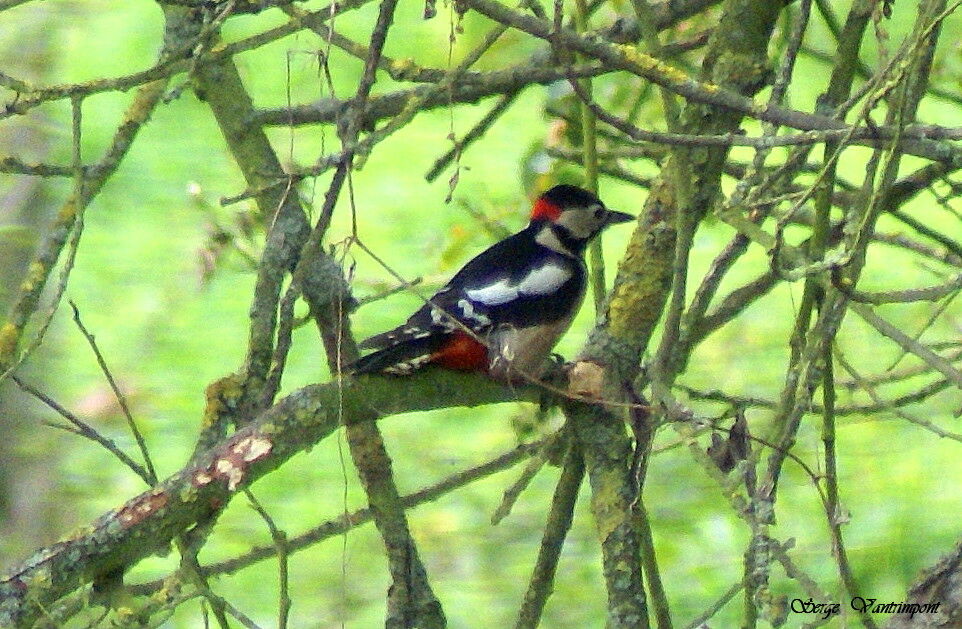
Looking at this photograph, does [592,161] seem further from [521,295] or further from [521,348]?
[521,295]

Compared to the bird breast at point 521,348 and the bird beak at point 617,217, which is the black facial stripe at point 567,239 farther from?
the bird breast at point 521,348

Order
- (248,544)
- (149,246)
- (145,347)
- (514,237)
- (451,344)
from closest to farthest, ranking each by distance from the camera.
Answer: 1. (451,344)
2. (514,237)
3. (248,544)
4. (145,347)
5. (149,246)

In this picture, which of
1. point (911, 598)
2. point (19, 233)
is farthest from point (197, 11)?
point (19, 233)

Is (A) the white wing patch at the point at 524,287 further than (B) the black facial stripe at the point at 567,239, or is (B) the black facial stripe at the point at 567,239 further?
(B) the black facial stripe at the point at 567,239

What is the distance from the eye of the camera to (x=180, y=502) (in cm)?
215

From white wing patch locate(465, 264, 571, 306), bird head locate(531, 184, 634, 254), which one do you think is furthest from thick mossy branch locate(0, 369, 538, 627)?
bird head locate(531, 184, 634, 254)

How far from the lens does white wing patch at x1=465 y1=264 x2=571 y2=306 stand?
347cm

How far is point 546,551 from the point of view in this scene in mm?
2754

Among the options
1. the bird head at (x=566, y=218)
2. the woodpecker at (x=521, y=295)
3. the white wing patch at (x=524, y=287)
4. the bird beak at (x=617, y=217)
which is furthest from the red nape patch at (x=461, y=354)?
the bird beak at (x=617, y=217)

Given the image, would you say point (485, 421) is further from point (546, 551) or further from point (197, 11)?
point (197, 11)

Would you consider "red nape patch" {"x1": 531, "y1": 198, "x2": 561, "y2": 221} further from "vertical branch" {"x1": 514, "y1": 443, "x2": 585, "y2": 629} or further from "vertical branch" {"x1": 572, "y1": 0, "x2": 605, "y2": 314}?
"vertical branch" {"x1": 514, "y1": 443, "x2": 585, "y2": 629}

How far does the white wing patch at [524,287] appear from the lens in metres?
3.47

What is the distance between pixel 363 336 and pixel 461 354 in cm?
239

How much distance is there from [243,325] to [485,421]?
3.82 ft
